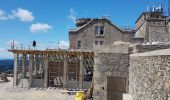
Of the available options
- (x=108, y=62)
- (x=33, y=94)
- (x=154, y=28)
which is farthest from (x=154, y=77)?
(x=154, y=28)

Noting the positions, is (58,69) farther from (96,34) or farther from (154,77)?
(154,77)

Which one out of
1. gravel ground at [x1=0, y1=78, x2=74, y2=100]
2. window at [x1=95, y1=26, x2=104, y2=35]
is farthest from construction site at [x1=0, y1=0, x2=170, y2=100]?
gravel ground at [x1=0, y1=78, x2=74, y2=100]

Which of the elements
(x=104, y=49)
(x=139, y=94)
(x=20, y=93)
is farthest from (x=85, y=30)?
(x=139, y=94)

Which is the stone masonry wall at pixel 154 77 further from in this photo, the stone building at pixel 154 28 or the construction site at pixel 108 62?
the stone building at pixel 154 28

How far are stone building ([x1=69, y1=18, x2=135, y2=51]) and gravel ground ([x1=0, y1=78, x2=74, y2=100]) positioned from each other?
38.9ft

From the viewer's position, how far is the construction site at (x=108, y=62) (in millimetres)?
12836

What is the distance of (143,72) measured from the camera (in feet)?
45.8

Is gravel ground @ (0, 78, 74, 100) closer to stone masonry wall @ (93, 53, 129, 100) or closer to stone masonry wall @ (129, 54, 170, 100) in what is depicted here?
stone masonry wall @ (93, 53, 129, 100)

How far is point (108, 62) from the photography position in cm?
2325

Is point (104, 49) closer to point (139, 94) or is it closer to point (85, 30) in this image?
point (139, 94)

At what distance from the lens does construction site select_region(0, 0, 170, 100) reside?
12836mm

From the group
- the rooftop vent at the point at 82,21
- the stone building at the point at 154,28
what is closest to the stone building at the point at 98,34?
the stone building at the point at 154,28

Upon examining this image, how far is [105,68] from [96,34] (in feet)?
76.0

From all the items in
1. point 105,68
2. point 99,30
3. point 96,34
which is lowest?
point 105,68
